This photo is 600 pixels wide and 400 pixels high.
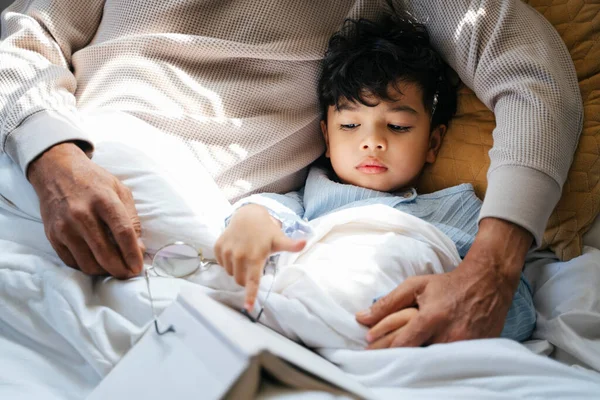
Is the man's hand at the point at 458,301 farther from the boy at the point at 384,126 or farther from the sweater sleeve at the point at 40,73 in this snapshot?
the sweater sleeve at the point at 40,73

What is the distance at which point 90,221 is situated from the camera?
90 centimetres

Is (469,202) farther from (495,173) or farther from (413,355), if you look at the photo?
(413,355)

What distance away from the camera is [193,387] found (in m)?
0.62

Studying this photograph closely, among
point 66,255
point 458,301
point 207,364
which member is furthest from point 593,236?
point 66,255

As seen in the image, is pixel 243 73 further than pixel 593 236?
Yes

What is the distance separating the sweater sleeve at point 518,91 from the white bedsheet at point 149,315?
17 cm

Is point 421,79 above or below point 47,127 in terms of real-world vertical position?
above

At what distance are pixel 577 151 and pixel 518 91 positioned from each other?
178 millimetres

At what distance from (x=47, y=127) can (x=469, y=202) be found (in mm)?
828

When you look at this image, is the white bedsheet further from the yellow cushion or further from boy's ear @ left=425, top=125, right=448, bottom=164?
boy's ear @ left=425, top=125, right=448, bottom=164

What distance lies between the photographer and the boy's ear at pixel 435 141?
129cm

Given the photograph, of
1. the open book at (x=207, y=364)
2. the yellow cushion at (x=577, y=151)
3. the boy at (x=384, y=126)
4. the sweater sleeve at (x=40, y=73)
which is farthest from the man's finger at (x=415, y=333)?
the sweater sleeve at (x=40, y=73)

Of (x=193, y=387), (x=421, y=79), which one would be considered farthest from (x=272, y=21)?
(x=193, y=387)

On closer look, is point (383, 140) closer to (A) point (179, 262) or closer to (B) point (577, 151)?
(B) point (577, 151)
